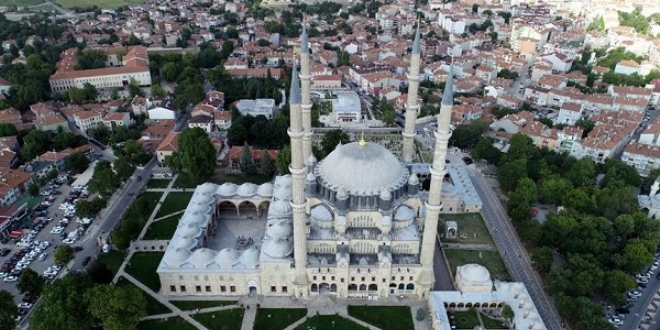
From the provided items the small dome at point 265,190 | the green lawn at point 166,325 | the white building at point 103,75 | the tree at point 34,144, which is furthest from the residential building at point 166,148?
the white building at point 103,75

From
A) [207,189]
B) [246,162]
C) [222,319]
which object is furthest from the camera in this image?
[246,162]

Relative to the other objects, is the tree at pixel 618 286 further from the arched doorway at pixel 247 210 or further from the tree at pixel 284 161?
the tree at pixel 284 161

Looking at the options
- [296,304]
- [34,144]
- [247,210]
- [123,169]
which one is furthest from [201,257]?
[34,144]

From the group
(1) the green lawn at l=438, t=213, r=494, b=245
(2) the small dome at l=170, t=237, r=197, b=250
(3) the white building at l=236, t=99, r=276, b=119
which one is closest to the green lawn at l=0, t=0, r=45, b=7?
(3) the white building at l=236, t=99, r=276, b=119

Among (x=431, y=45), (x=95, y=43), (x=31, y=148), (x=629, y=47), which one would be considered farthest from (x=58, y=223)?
(x=629, y=47)

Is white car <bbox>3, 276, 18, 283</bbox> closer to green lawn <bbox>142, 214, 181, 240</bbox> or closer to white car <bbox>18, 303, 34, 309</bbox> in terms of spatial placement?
white car <bbox>18, 303, 34, 309</bbox>

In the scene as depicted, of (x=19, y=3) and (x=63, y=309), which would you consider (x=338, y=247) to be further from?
(x=19, y=3)
